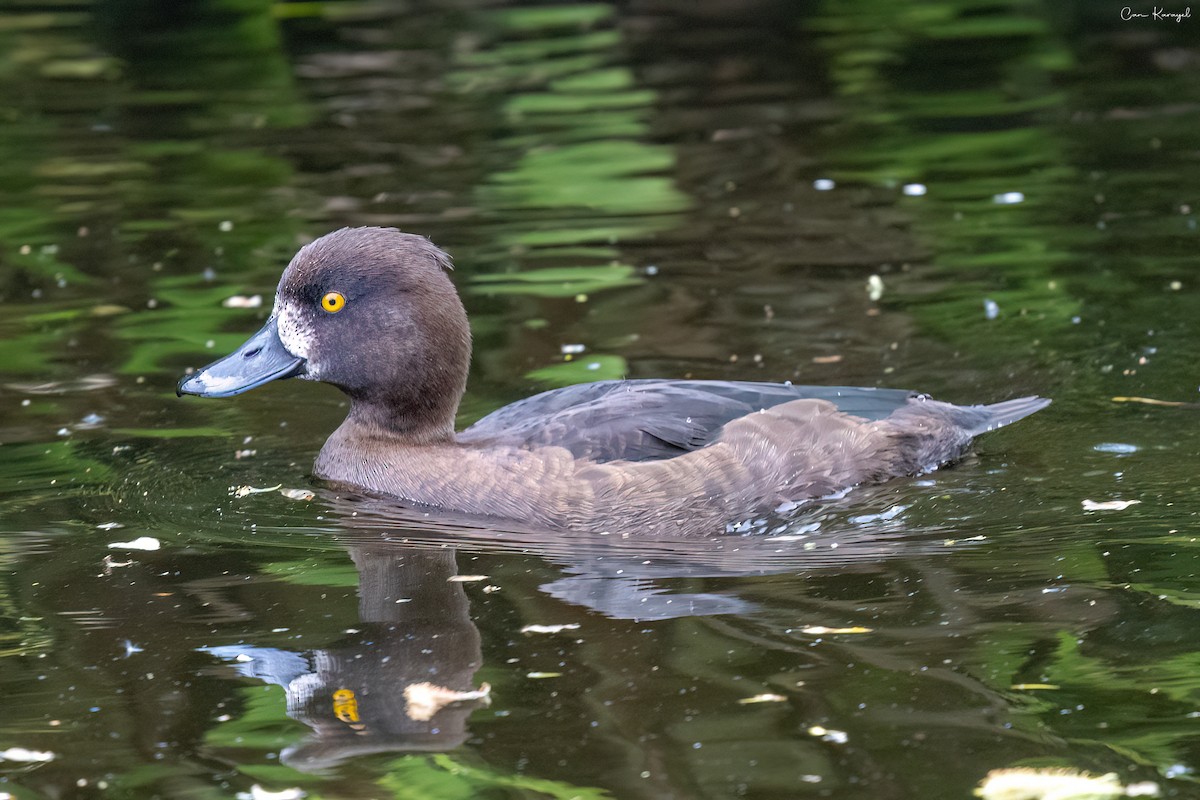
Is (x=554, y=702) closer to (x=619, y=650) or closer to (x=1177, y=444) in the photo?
(x=619, y=650)

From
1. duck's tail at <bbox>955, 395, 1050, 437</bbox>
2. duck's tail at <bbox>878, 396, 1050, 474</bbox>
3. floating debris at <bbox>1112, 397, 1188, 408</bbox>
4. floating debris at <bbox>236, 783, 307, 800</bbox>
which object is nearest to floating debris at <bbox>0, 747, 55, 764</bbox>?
floating debris at <bbox>236, 783, 307, 800</bbox>

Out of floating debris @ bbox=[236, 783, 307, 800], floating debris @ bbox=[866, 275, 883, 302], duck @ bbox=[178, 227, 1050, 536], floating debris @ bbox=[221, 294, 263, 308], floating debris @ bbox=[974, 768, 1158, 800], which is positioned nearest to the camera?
floating debris @ bbox=[974, 768, 1158, 800]

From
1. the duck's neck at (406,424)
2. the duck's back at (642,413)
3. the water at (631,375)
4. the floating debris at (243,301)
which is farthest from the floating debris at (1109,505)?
the floating debris at (243,301)

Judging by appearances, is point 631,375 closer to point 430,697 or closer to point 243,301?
point 243,301

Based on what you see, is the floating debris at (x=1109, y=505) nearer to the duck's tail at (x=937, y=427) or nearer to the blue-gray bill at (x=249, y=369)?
the duck's tail at (x=937, y=427)

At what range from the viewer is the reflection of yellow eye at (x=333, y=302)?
23.1ft

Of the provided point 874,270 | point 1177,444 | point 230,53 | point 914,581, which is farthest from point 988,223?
point 230,53

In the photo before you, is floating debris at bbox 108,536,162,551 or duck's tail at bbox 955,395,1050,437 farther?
duck's tail at bbox 955,395,1050,437

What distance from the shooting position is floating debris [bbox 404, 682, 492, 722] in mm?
4922

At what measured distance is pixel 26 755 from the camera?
4.74 metres

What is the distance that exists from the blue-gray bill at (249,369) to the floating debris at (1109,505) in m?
3.28

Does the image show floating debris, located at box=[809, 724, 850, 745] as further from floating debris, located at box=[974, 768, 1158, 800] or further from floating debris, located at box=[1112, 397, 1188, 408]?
floating debris, located at box=[1112, 397, 1188, 408]

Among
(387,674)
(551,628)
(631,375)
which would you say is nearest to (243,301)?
(631,375)

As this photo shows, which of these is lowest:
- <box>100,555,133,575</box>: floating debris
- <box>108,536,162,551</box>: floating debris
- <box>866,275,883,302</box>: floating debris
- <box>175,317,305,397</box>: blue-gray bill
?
<box>866,275,883,302</box>: floating debris
